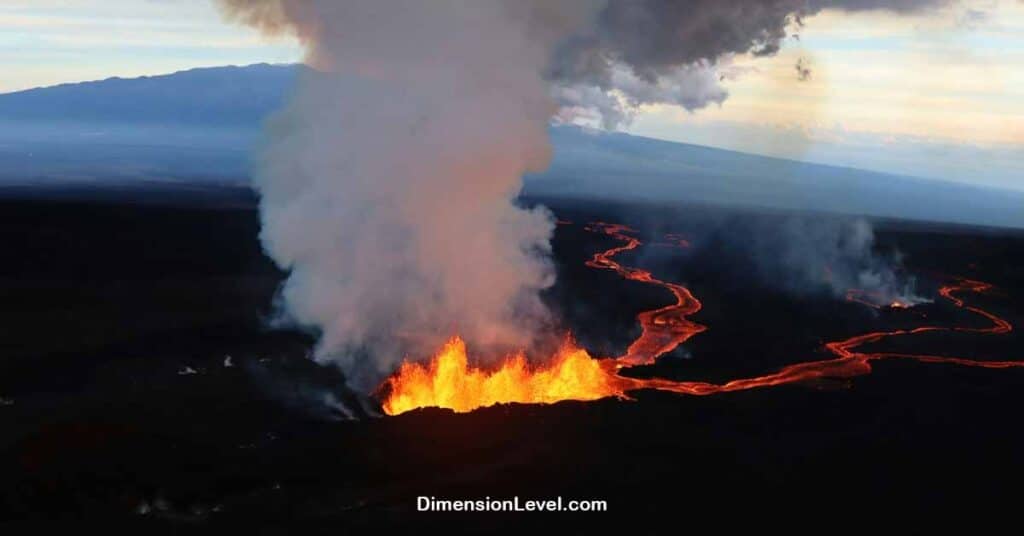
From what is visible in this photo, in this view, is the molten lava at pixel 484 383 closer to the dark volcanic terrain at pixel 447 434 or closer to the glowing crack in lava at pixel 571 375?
the glowing crack in lava at pixel 571 375

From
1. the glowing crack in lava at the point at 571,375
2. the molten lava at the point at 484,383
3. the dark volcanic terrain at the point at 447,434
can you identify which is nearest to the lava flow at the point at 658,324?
the glowing crack in lava at the point at 571,375

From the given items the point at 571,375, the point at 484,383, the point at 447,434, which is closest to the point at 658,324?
the point at 571,375

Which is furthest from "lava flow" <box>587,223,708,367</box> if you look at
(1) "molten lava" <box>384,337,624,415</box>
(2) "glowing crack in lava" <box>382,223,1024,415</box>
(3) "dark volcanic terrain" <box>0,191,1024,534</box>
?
(1) "molten lava" <box>384,337,624,415</box>

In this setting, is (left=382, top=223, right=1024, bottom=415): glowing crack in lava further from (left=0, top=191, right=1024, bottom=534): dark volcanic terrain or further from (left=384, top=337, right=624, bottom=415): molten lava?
(left=0, top=191, right=1024, bottom=534): dark volcanic terrain

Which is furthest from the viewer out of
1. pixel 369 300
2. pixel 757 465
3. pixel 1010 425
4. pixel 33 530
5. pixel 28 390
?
pixel 369 300

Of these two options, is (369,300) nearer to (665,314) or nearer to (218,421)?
(218,421)

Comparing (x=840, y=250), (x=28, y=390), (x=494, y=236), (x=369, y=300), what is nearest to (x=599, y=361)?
(x=494, y=236)

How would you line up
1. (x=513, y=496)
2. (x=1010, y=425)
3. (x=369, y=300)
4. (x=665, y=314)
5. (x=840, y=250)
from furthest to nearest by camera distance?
(x=840, y=250), (x=665, y=314), (x=369, y=300), (x=1010, y=425), (x=513, y=496)
